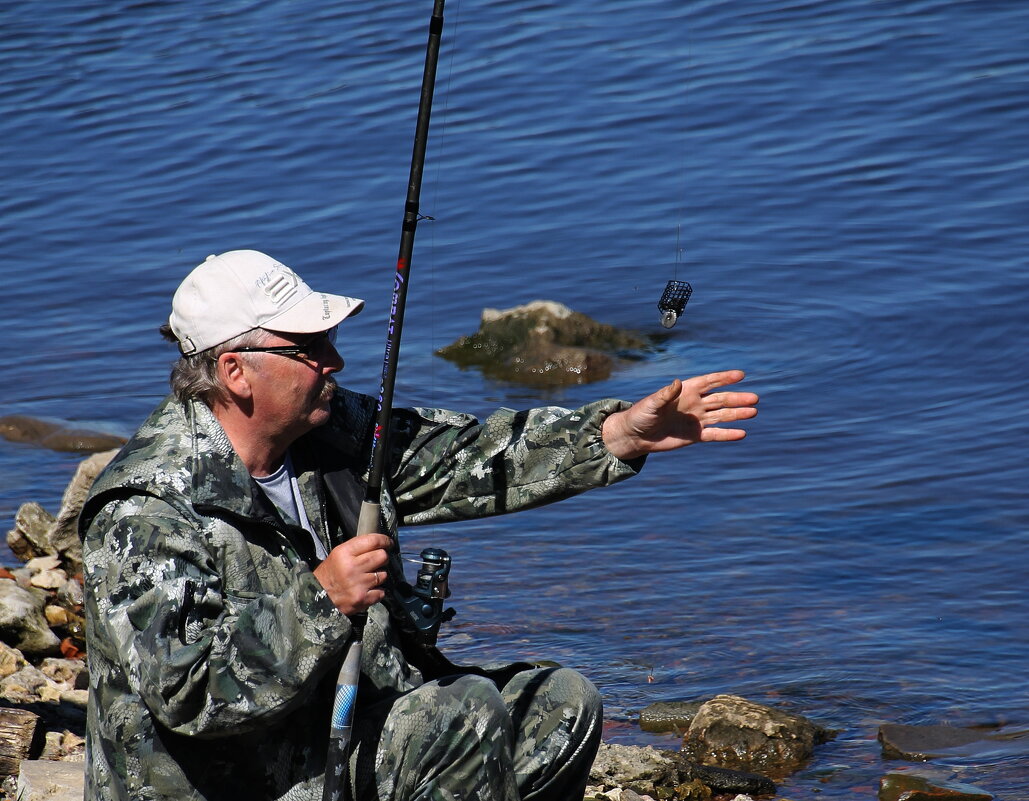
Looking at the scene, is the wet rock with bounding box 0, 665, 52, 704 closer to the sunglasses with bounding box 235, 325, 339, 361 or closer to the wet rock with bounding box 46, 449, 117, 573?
the wet rock with bounding box 46, 449, 117, 573

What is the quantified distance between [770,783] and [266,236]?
330 inches

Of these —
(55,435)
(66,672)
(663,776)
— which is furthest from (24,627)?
(55,435)

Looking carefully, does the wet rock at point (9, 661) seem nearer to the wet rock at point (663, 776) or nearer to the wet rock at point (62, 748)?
the wet rock at point (62, 748)

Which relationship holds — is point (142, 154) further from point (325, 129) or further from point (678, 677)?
point (678, 677)

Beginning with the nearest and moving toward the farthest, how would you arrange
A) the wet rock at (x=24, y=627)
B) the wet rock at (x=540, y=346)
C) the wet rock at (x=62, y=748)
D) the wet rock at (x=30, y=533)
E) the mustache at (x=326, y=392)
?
the mustache at (x=326, y=392)
the wet rock at (x=62, y=748)
the wet rock at (x=24, y=627)
the wet rock at (x=30, y=533)
the wet rock at (x=540, y=346)

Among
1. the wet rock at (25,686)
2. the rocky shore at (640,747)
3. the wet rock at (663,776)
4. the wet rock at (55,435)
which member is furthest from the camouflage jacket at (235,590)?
the wet rock at (55,435)

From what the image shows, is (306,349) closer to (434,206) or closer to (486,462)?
(486,462)

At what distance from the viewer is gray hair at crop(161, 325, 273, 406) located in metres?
3.36

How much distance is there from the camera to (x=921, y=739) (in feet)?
17.4

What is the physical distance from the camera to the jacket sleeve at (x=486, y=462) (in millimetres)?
3787

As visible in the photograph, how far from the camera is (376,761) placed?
3.37m

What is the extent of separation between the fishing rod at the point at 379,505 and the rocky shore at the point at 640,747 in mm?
1353

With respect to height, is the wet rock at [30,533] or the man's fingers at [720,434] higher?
the man's fingers at [720,434]

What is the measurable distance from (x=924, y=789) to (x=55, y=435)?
552 centimetres
